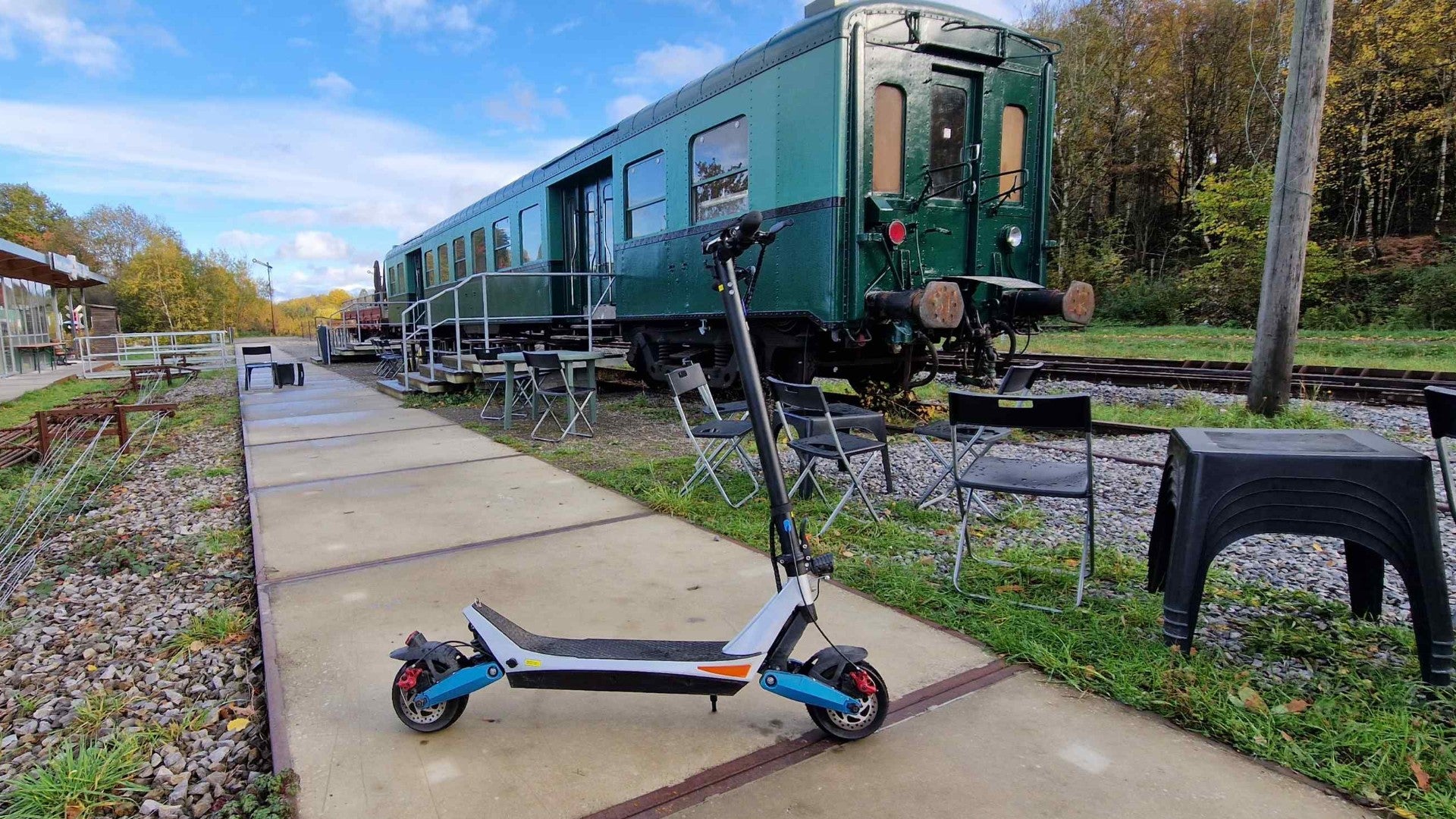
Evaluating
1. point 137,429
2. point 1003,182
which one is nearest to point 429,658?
point 1003,182

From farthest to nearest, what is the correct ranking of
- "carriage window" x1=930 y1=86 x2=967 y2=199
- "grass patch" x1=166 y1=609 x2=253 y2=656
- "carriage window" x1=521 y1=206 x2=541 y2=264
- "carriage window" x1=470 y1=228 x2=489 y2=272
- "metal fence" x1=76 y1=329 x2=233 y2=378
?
"metal fence" x1=76 y1=329 x2=233 y2=378 < "carriage window" x1=470 y1=228 x2=489 y2=272 < "carriage window" x1=521 y1=206 x2=541 y2=264 < "carriage window" x1=930 y1=86 x2=967 y2=199 < "grass patch" x1=166 y1=609 x2=253 y2=656

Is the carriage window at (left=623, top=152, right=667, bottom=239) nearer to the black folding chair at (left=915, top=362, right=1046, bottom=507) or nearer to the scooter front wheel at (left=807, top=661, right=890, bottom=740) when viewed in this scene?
the black folding chair at (left=915, top=362, right=1046, bottom=507)

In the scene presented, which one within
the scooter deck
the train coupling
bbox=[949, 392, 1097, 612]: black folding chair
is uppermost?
the train coupling

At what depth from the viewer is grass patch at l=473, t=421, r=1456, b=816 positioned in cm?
183

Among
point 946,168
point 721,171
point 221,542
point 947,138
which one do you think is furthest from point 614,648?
point 721,171

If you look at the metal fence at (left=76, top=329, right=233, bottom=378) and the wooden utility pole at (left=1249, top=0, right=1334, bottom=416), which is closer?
Answer: the wooden utility pole at (left=1249, top=0, right=1334, bottom=416)

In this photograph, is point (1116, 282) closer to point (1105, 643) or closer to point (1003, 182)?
point (1003, 182)

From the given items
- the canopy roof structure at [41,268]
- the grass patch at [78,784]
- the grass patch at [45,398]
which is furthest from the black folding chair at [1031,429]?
the canopy roof structure at [41,268]

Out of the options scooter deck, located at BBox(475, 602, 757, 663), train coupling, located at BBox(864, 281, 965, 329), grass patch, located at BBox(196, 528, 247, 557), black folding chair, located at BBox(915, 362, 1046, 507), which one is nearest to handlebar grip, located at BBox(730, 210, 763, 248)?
scooter deck, located at BBox(475, 602, 757, 663)

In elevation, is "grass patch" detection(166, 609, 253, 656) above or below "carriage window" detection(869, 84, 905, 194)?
below

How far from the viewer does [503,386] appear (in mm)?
10055

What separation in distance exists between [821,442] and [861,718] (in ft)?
7.47

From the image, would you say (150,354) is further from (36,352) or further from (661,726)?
(661,726)

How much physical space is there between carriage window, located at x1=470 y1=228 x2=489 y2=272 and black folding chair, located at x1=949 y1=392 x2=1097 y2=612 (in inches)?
425
